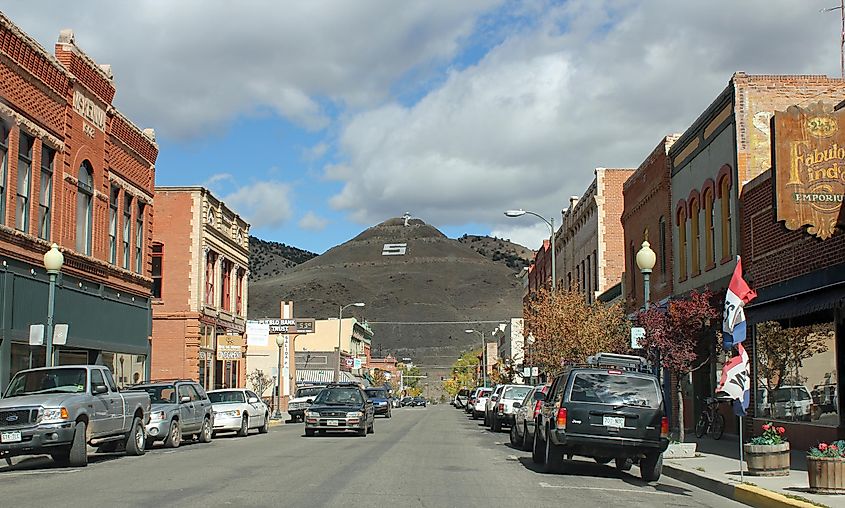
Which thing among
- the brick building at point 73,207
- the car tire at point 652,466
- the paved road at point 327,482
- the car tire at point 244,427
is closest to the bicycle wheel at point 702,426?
the paved road at point 327,482

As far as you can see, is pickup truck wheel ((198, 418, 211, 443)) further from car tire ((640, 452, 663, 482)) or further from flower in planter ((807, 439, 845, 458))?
flower in planter ((807, 439, 845, 458))

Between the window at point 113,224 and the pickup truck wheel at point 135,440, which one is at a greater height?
the window at point 113,224

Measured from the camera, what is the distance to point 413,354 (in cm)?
17575

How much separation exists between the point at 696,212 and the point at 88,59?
67.8 ft

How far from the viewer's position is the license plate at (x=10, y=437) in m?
17.7

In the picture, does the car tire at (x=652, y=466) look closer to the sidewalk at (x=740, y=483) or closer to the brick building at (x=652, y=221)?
the sidewalk at (x=740, y=483)

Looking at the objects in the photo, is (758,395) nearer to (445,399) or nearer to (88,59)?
(88,59)

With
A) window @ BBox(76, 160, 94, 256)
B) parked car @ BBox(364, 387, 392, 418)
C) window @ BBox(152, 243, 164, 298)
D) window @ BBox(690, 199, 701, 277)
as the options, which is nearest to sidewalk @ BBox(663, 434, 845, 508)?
window @ BBox(690, 199, 701, 277)

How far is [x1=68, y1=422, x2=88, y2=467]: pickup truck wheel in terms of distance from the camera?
18438mm

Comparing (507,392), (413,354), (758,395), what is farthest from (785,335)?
(413,354)

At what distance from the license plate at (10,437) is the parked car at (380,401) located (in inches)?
1442

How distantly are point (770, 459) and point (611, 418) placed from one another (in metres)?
2.64

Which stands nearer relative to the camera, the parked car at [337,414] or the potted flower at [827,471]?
the potted flower at [827,471]

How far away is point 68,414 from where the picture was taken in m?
18.3
